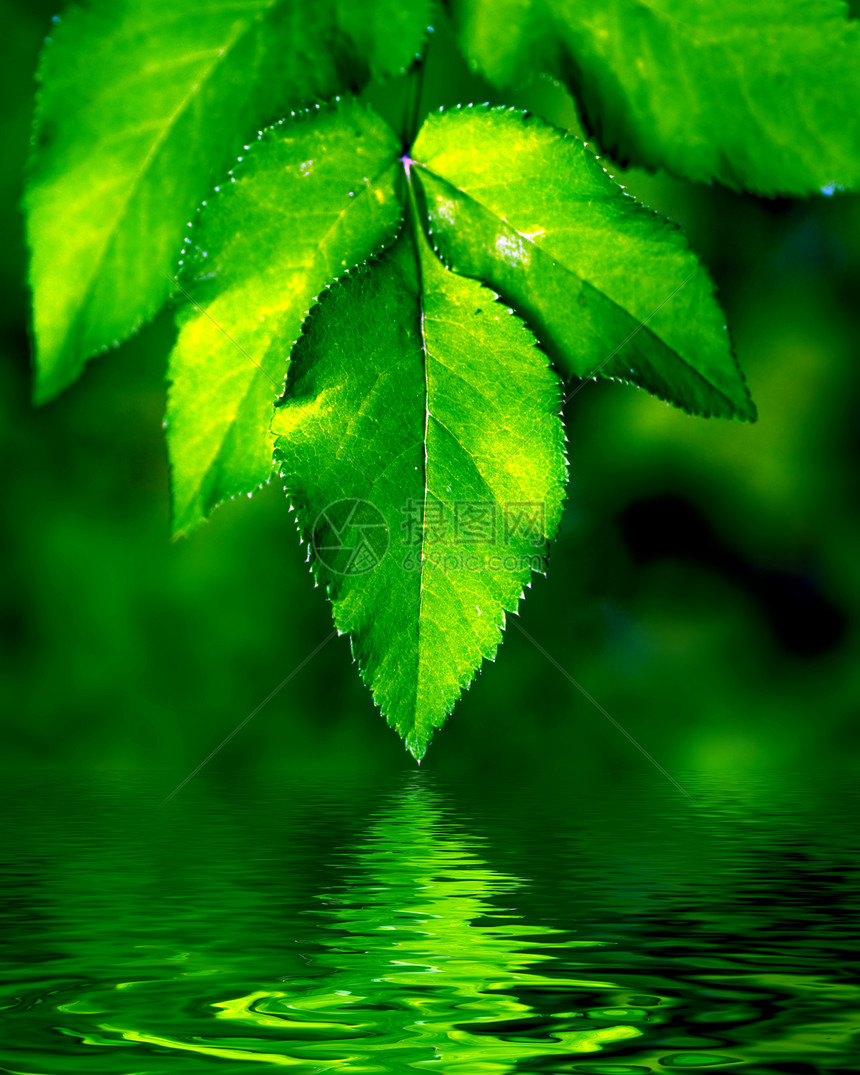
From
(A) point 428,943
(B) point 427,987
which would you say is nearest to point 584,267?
(B) point 427,987

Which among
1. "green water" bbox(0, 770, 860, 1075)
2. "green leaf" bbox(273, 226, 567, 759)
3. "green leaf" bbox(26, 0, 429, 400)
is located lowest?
"green water" bbox(0, 770, 860, 1075)

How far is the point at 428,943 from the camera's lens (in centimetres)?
106

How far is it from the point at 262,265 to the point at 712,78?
0.27 ft

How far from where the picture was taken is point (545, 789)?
306 cm

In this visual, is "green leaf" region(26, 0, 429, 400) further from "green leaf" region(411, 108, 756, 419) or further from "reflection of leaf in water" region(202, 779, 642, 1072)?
"reflection of leaf in water" region(202, 779, 642, 1072)

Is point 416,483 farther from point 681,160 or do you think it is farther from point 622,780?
point 622,780

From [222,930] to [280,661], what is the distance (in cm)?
62

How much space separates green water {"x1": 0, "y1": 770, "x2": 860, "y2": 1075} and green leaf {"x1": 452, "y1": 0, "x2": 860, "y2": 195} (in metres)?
0.52

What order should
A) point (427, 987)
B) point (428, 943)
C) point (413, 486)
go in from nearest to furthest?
point (413, 486)
point (427, 987)
point (428, 943)

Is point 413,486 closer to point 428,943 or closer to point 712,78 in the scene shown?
point 712,78

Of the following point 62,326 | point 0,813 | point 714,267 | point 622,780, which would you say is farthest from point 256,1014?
point 622,780

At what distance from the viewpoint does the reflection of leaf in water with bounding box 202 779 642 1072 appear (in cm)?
66

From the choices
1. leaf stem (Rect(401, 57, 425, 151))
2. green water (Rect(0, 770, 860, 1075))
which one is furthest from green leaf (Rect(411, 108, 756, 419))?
green water (Rect(0, 770, 860, 1075))

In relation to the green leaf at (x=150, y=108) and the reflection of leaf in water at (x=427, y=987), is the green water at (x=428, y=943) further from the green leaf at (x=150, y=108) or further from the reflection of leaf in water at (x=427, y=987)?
the green leaf at (x=150, y=108)
